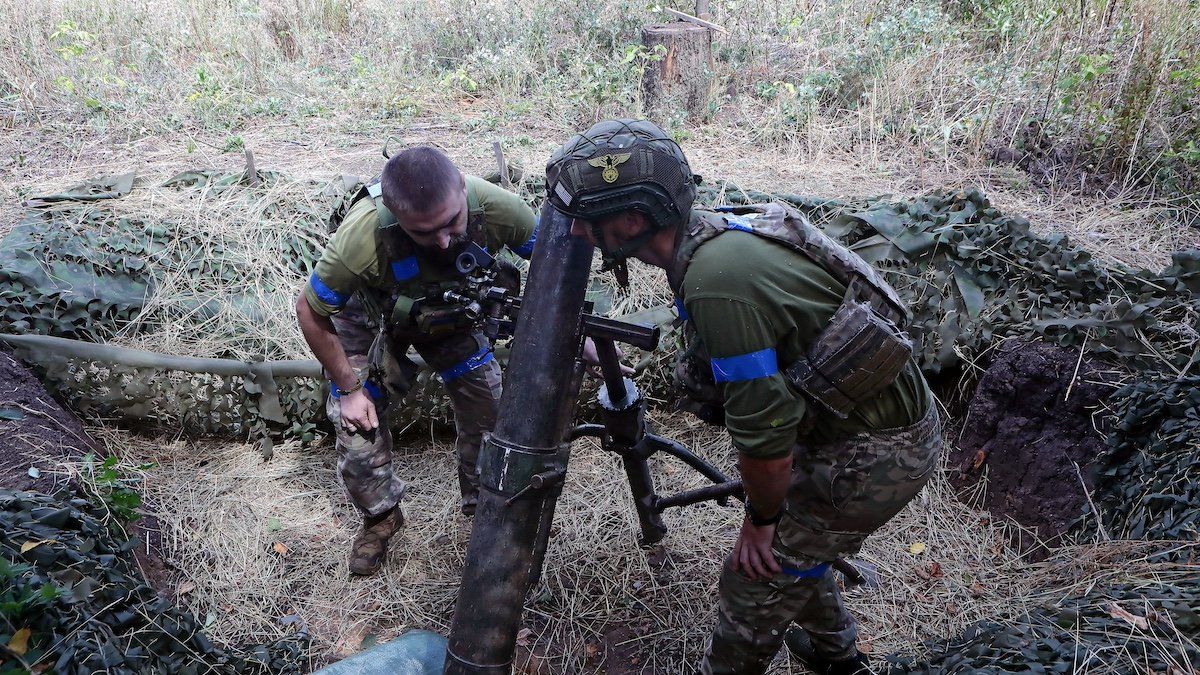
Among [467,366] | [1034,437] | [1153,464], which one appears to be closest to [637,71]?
[467,366]

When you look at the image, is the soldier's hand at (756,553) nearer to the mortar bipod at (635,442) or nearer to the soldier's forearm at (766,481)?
the soldier's forearm at (766,481)

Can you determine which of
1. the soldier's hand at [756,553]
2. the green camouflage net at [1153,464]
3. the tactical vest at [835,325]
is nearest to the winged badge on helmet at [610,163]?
the tactical vest at [835,325]

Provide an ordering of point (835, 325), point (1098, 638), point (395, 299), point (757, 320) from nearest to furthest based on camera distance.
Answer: point (757, 320)
point (835, 325)
point (1098, 638)
point (395, 299)

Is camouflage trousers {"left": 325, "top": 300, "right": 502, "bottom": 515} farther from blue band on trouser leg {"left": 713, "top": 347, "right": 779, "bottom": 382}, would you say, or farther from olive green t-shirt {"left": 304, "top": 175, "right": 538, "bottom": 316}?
blue band on trouser leg {"left": 713, "top": 347, "right": 779, "bottom": 382}

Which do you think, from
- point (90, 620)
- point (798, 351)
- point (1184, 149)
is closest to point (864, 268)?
point (798, 351)

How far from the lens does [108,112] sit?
26.9ft

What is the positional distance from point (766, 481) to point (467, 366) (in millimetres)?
2022

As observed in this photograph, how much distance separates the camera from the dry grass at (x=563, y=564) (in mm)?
3869

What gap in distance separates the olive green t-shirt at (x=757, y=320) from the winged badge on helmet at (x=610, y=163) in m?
0.34

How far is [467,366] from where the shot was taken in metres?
4.25

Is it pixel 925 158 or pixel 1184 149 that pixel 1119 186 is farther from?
pixel 925 158

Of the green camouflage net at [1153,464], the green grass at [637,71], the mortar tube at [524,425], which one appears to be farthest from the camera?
the green grass at [637,71]

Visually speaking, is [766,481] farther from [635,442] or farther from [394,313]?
[394,313]

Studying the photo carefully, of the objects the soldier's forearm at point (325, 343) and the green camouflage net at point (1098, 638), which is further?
the soldier's forearm at point (325, 343)
